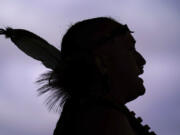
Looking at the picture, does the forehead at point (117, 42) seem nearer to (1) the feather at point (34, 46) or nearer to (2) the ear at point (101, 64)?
(2) the ear at point (101, 64)

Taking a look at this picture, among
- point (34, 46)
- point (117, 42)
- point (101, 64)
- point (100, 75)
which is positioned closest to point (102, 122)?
→ point (100, 75)

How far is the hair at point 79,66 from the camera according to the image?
425 cm

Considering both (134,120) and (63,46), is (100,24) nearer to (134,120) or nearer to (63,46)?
(63,46)

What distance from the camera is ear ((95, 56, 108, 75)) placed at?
423 centimetres

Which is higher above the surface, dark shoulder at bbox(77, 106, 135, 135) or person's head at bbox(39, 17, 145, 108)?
person's head at bbox(39, 17, 145, 108)

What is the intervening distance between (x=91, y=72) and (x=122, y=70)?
0.31m

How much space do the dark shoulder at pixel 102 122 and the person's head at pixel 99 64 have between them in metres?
0.27

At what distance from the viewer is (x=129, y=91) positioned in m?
4.32

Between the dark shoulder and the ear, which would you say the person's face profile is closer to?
the ear

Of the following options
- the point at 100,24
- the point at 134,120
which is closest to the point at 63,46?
the point at 100,24

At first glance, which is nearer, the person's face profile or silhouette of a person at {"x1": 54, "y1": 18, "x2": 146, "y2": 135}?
silhouette of a person at {"x1": 54, "y1": 18, "x2": 146, "y2": 135}

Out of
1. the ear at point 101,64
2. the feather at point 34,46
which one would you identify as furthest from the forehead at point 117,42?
the feather at point 34,46

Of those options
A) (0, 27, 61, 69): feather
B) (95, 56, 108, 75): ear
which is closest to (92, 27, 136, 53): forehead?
(95, 56, 108, 75): ear

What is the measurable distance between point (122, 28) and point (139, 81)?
0.64 meters
